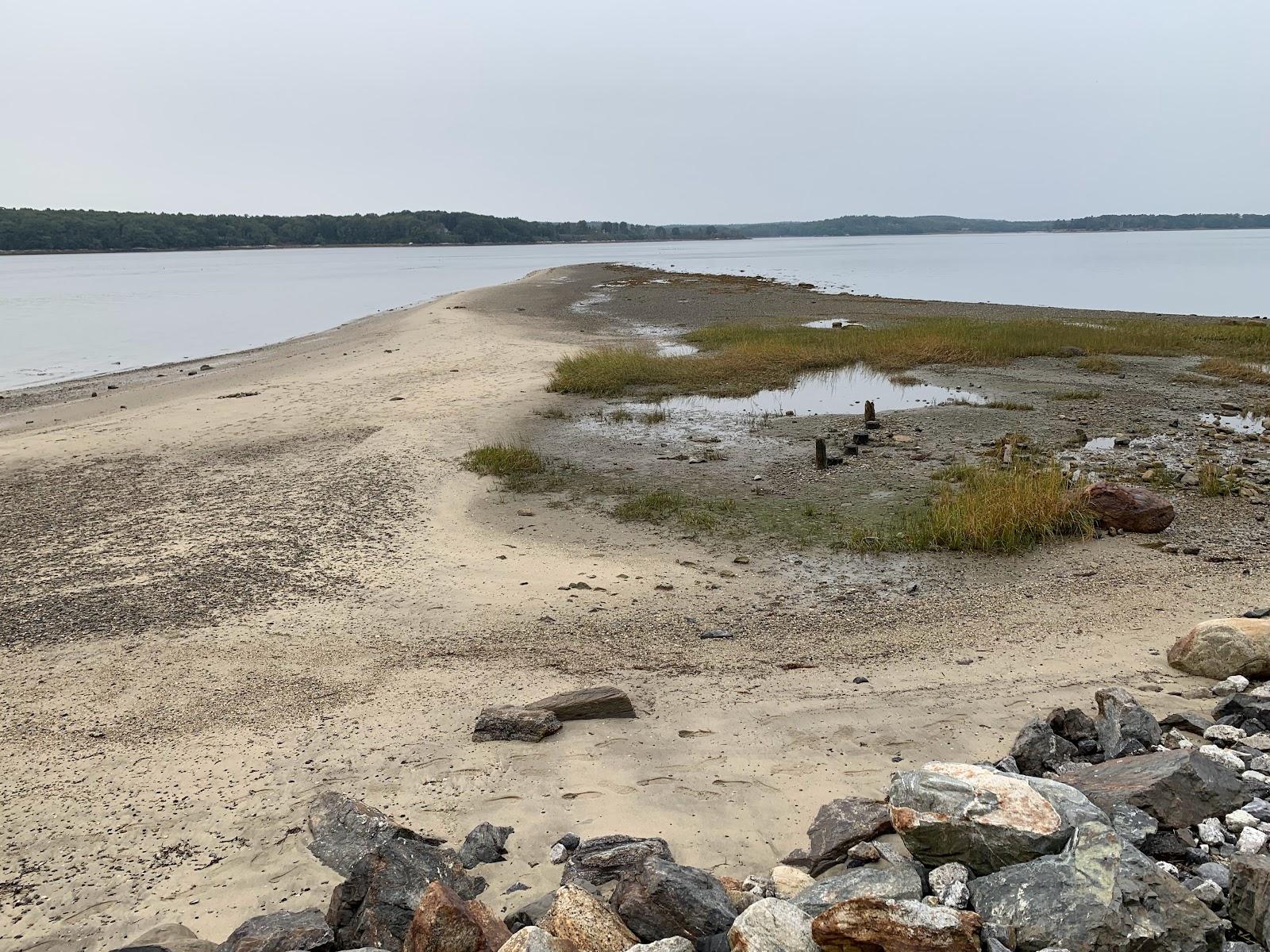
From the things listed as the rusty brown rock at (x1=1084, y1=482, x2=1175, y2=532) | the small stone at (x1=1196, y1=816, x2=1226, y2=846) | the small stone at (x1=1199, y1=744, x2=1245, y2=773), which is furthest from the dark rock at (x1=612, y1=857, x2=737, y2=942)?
the rusty brown rock at (x1=1084, y1=482, x2=1175, y2=532)

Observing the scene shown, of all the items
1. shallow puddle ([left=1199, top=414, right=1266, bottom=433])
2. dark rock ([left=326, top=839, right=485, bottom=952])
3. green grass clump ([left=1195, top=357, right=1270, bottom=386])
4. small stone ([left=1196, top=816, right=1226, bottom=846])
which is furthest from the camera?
green grass clump ([left=1195, top=357, right=1270, bottom=386])

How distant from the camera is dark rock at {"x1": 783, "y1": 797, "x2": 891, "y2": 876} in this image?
4.33 m

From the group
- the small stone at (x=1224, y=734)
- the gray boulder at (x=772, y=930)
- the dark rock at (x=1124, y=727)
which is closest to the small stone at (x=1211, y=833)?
the dark rock at (x=1124, y=727)

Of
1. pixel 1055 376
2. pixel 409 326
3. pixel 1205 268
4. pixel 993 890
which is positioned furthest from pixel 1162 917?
pixel 1205 268

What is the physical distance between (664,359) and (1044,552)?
14829 millimetres

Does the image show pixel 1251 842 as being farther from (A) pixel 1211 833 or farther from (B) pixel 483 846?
(B) pixel 483 846

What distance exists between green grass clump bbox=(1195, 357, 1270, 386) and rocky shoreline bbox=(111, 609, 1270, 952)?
62.6 feet

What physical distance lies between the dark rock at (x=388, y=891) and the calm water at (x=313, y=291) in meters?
27.0

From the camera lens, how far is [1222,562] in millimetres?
9055

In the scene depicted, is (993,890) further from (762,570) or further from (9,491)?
(9,491)

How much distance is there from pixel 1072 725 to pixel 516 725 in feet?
11.4

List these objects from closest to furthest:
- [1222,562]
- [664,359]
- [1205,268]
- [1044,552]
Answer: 1. [1222,562]
2. [1044,552]
3. [664,359]
4. [1205,268]

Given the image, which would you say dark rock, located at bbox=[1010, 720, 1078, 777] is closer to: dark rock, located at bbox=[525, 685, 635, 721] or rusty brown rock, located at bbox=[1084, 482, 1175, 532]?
dark rock, located at bbox=[525, 685, 635, 721]

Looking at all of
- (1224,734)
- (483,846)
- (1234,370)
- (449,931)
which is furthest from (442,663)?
(1234,370)
